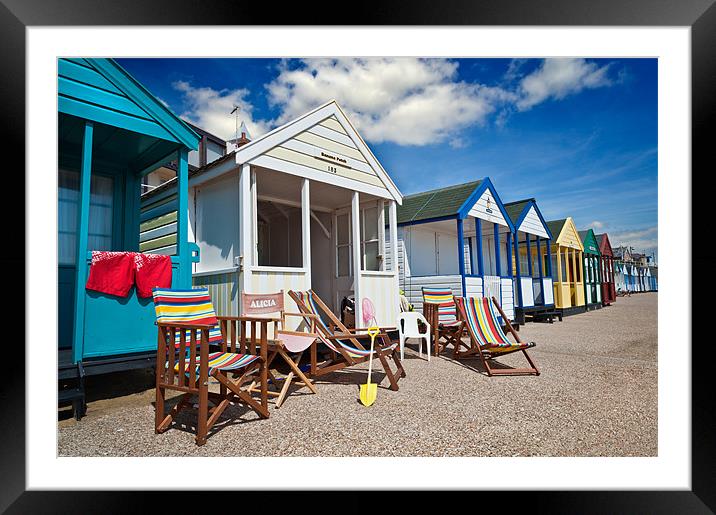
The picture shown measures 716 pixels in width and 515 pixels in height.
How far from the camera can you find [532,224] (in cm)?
1258

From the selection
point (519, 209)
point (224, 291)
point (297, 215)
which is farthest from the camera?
point (519, 209)

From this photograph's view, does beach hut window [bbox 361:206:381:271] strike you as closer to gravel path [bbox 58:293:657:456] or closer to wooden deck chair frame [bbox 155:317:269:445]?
gravel path [bbox 58:293:657:456]

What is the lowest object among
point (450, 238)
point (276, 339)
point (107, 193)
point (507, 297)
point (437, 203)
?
point (507, 297)

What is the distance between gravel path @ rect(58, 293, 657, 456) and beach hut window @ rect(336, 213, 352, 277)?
8.43 ft

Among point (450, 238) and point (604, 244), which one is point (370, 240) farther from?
point (604, 244)

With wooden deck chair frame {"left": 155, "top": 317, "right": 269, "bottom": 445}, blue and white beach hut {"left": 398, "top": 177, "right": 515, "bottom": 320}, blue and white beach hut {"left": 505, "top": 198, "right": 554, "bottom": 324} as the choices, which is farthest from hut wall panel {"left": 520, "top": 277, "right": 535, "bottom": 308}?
wooden deck chair frame {"left": 155, "top": 317, "right": 269, "bottom": 445}

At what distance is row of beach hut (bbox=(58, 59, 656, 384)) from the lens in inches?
152

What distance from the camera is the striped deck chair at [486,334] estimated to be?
5238 millimetres

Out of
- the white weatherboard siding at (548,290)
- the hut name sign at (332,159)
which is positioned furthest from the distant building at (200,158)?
the white weatherboard siding at (548,290)

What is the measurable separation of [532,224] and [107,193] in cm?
1120

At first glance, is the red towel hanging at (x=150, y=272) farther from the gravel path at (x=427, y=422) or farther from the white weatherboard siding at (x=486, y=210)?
the white weatherboard siding at (x=486, y=210)

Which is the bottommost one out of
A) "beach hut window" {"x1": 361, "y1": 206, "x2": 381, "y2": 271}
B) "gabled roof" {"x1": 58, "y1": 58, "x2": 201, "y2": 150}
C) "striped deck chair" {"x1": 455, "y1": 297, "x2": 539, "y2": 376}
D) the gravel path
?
the gravel path

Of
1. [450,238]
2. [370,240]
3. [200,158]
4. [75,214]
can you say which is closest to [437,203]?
[450,238]
